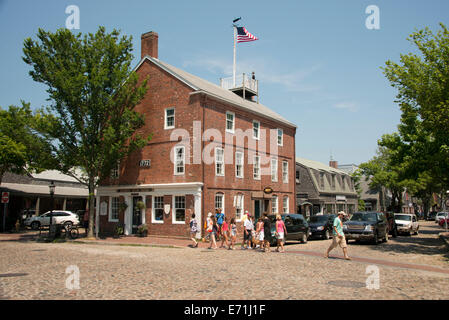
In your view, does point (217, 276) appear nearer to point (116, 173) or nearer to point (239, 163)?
point (239, 163)

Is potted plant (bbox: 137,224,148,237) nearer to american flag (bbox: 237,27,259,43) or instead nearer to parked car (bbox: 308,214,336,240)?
parked car (bbox: 308,214,336,240)

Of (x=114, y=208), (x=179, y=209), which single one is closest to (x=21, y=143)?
(x=114, y=208)

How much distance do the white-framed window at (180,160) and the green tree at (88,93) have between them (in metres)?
2.15

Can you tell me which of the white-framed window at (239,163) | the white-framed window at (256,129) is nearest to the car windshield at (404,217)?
the white-framed window at (256,129)

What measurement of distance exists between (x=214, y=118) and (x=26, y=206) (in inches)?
898

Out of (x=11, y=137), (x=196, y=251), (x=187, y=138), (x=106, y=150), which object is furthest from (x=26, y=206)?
(x=196, y=251)

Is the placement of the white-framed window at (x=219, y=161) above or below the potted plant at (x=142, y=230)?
above

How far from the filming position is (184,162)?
23781 millimetres

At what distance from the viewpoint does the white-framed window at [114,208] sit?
27297 millimetres

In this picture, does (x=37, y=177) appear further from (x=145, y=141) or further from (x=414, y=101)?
(x=414, y=101)

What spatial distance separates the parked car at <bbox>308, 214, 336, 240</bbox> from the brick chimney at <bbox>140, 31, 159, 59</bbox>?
16534 mm

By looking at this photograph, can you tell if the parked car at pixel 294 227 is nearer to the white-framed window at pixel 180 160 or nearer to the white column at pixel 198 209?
the white column at pixel 198 209

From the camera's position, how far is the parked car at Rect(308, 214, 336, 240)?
25.5 m

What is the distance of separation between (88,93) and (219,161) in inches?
361
